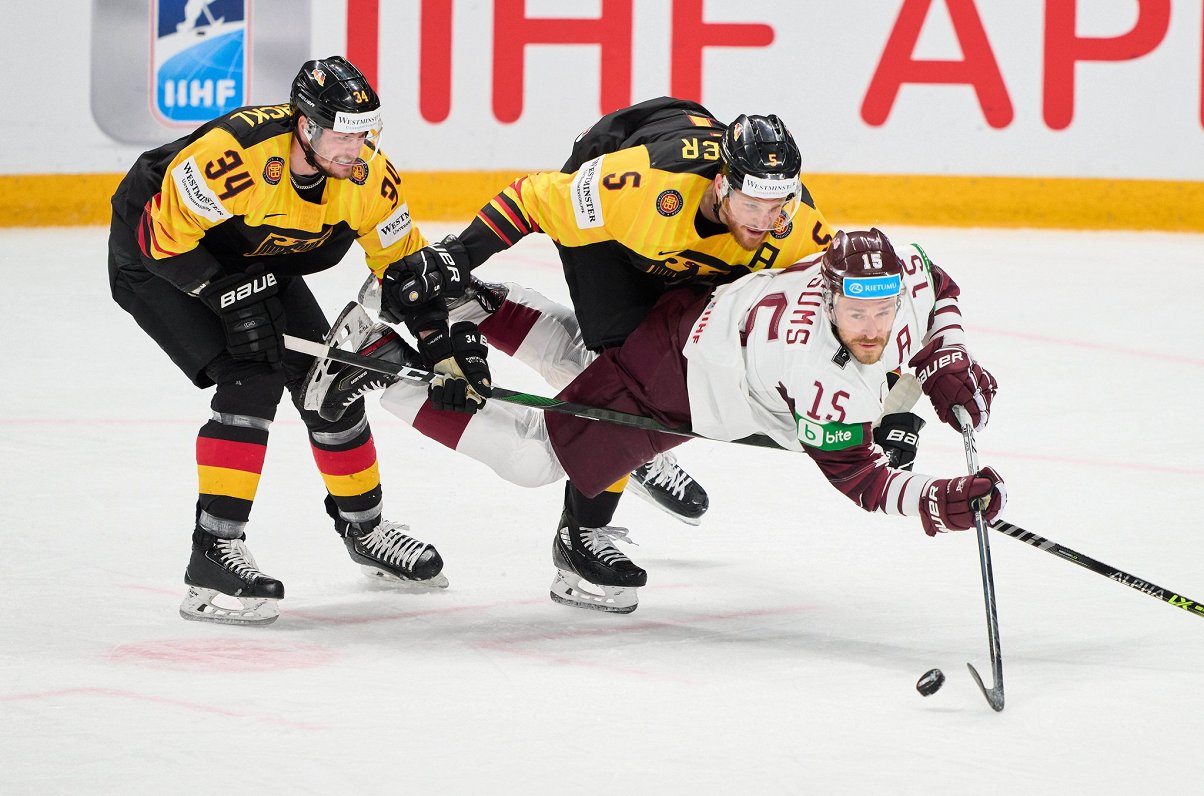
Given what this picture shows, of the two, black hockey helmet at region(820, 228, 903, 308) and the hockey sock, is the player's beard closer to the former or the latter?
black hockey helmet at region(820, 228, 903, 308)

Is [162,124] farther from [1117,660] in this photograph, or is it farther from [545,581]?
[1117,660]

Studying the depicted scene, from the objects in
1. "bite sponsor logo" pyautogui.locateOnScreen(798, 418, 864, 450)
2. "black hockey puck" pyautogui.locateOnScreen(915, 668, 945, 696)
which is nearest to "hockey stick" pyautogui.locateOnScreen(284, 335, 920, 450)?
"bite sponsor logo" pyautogui.locateOnScreen(798, 418, 864, 450)

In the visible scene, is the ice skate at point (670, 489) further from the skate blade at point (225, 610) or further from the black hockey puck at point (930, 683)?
the black hockey puck at point (930, 683)

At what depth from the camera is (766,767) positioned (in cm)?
259

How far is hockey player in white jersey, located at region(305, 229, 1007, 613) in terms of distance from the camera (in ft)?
9.76

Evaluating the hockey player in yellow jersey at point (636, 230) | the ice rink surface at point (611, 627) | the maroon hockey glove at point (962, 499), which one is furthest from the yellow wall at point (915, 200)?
the maroon hockey glove at point (962, 499)

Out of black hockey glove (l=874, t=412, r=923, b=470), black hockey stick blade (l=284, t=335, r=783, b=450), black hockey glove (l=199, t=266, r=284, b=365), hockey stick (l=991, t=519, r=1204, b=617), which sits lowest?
hockey stick (l=991, t=519, r=1204, b=617)

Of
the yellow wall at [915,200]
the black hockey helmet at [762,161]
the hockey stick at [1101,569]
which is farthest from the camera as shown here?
the yellow wall at [915,200]

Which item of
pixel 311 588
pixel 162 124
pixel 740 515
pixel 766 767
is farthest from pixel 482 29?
pixel 766 767

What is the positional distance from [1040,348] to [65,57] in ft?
14.6

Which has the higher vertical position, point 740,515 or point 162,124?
point 162,124

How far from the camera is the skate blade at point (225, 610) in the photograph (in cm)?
339

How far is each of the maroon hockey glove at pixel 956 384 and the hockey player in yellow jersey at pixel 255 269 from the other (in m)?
0.96

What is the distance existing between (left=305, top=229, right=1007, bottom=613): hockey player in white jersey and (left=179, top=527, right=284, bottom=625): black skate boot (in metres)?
0.49
